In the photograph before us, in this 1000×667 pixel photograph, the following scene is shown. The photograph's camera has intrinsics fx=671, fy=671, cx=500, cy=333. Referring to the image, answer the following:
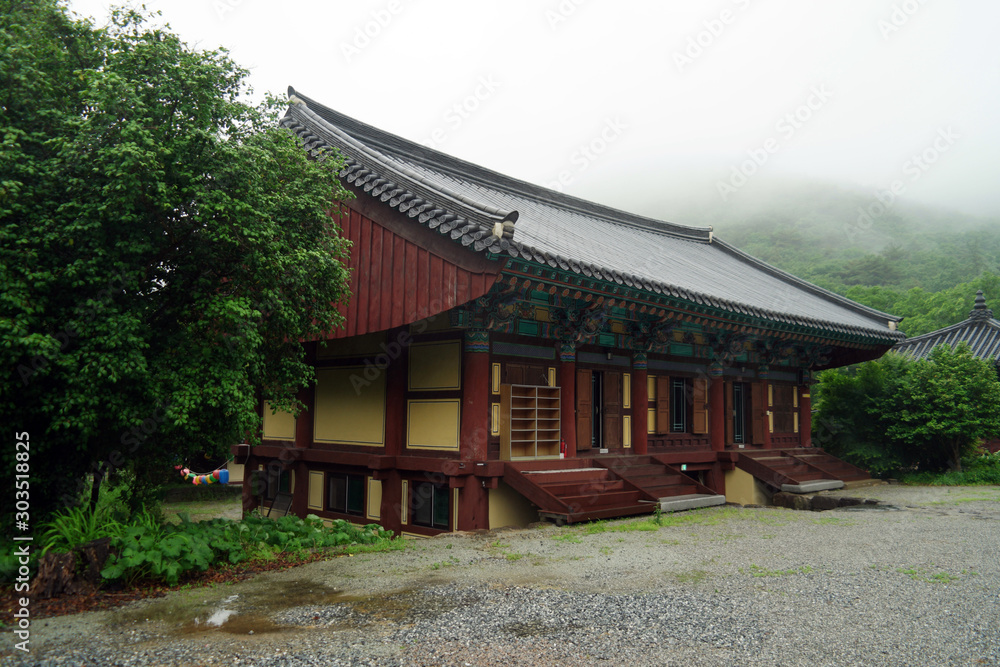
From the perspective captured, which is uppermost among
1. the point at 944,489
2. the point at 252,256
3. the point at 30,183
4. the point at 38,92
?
the point at 38,92

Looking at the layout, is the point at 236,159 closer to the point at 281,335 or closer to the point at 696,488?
the point at 281,335

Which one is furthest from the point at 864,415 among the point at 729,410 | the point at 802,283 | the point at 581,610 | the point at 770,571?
the point at 581,610

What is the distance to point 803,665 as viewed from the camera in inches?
179

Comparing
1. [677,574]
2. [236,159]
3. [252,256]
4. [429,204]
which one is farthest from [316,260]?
[677,574]

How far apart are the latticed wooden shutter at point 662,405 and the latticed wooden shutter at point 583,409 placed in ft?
7.66

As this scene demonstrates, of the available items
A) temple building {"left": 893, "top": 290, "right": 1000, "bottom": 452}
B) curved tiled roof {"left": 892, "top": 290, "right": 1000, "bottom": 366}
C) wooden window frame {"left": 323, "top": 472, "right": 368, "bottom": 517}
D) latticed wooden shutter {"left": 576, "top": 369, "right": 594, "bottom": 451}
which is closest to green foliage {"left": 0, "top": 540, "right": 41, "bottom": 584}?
wooden window frame {"left": 323, "top": 472, "right": 368, "bottom": 517}

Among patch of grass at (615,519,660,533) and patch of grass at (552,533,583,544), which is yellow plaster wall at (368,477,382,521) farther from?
patch of grass at (615,519,660,533)

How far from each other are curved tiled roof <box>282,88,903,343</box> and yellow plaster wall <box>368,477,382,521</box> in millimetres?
5018

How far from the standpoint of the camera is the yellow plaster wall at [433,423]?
10.9 metres

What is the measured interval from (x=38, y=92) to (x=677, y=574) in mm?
8123

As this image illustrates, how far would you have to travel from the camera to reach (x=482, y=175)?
1664 centimetres

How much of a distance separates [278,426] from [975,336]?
2832cm

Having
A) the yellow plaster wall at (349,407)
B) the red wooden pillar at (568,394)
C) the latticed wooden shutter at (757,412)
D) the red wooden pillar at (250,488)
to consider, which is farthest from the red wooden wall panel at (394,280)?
the latticed wooden shutter at (757,412)

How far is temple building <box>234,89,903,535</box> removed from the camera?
1028 cm
